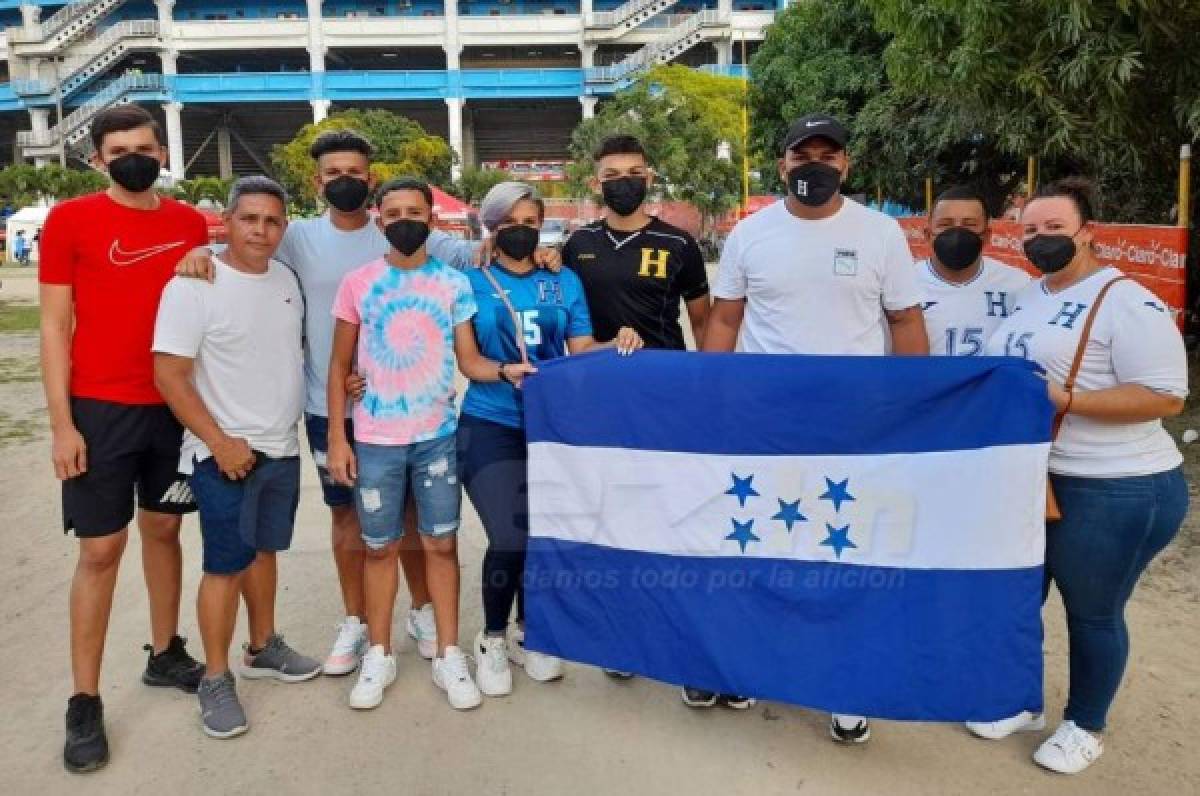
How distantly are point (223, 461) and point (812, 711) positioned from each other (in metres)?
2.29

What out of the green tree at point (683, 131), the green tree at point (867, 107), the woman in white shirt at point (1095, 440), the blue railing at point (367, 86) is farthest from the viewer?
the blue railing at point (367, 86)

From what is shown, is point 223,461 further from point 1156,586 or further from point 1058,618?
point 1156,586

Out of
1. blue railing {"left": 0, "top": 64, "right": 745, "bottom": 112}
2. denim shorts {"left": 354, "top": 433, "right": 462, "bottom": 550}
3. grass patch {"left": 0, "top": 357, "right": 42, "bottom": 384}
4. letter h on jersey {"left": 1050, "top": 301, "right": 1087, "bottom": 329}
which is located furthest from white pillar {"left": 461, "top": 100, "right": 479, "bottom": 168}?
letter h on jersey {"left": 1050, "top": 301, "right": 1087, "bottom": 329}

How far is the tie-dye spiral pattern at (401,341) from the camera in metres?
3.39

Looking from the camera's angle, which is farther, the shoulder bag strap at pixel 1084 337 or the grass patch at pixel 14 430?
the grass patch at pixel 14 430

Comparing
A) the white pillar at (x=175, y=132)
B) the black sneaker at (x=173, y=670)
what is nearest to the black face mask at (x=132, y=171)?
the black sneaker at (x=173, y=670)

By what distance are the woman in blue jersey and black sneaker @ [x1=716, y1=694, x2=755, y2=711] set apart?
32.2 inches

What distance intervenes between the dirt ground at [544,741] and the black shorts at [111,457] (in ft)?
2.57

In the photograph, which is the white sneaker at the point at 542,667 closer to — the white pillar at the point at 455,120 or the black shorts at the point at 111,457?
the black shorts at the point at 111,457

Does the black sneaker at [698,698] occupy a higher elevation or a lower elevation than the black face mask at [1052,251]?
lower

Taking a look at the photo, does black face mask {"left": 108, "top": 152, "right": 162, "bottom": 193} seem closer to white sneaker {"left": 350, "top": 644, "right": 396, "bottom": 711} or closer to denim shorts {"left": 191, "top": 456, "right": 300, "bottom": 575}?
denim shorts {"left": 191, "top": 456, "right": 300, "bottom": 575}

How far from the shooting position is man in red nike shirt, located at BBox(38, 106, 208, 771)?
3.12 metres

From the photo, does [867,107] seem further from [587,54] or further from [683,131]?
[587,54]

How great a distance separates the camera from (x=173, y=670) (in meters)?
3.68
